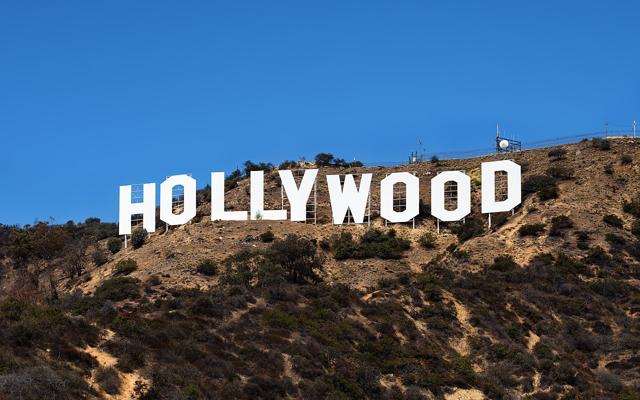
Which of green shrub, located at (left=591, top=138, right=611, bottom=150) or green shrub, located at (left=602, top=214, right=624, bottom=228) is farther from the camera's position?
green shrub, located at (left=591, top=138, right=611, bottom=150)

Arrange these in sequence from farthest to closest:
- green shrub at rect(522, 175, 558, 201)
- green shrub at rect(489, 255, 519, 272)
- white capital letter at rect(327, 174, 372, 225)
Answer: white capital letter at rect(327, 174, 372, 225) < green shrub at rect(522, 175, 558, 201) < green shrub at rect(489, 255, 519, 272)

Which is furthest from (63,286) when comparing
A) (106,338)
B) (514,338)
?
(514,338)

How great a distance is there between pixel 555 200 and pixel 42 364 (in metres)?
42.8

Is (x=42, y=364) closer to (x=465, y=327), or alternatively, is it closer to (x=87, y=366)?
(x=87, y=366)

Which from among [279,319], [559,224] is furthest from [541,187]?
[279,319]

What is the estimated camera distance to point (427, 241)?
7581cm

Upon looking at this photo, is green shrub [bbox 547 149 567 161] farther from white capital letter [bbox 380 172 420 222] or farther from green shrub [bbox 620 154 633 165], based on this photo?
white capital letter [bbox 380 172 420 222]

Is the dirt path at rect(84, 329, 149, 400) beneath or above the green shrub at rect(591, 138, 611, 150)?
beneath

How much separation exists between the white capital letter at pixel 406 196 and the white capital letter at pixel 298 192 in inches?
205

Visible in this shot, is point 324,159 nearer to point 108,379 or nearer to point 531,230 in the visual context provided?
point 531,230

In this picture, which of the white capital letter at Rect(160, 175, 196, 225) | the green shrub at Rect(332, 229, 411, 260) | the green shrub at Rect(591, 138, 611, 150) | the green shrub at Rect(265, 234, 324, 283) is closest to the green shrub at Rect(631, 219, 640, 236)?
the green shrub at Rect(591, 138, 611, 150)

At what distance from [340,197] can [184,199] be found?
11305mm

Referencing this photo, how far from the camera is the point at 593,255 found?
225ft

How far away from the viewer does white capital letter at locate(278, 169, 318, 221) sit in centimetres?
7894
